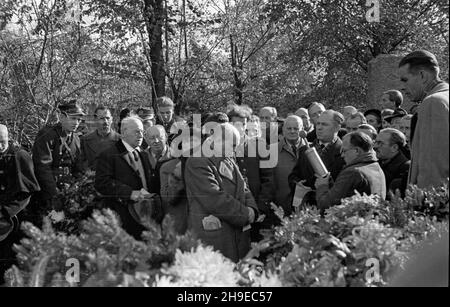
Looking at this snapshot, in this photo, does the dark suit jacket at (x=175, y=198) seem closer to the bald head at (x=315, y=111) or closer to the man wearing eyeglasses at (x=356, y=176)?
the man wearing eyeglasses at (x=356, y=176)

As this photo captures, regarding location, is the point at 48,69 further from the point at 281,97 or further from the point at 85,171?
the point at 281,97

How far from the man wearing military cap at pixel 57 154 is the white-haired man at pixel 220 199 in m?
2.04

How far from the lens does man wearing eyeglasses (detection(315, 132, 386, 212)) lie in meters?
5.15

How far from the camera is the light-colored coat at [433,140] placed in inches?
149

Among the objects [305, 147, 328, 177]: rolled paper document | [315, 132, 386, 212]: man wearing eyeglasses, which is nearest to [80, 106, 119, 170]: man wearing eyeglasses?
[305, 147, 328, 177]: rolled paper document

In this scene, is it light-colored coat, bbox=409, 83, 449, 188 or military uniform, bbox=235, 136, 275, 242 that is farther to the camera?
military uniform, bbox=235, 136, 275, 242

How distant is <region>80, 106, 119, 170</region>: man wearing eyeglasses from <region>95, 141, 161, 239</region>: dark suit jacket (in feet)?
4.90

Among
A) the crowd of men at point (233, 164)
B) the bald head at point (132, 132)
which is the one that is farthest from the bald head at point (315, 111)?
the bald head at point (132, 132)

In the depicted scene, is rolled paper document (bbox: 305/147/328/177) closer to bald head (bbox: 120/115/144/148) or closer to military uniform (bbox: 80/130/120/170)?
bald head (bbox: 120/115/144/148)

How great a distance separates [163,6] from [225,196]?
A: 7880 millimetres

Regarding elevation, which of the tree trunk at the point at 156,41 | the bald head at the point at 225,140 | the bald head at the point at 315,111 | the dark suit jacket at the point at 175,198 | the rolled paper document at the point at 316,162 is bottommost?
the dark suit jacket at the point at 175,198

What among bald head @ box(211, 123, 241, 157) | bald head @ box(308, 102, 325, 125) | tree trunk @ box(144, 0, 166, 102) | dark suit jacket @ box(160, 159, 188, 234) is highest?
tree trunk @ box(144, 0, 166, 102)
